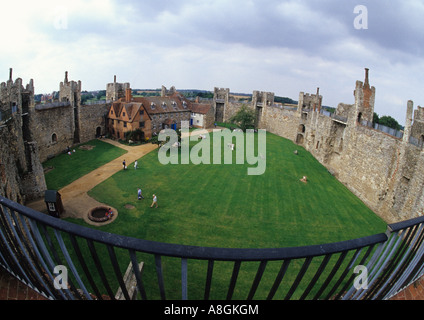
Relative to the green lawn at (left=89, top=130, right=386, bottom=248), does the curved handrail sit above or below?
above

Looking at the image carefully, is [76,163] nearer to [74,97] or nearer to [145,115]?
[74,97]

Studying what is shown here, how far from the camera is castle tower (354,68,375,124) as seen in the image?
75.4 ft

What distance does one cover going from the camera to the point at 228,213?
1769cm

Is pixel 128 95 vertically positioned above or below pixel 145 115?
above

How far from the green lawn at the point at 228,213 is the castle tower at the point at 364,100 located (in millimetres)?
6717

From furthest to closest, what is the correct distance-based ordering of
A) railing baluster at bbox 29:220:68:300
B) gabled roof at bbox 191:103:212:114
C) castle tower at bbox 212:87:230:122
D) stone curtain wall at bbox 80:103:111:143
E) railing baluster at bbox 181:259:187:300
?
castle tower at bbox 212:87:230:122, gabled roof at bbox 191:103:212:114, stone curtain wall at bbox 80:103:111:143, railing baluster at bbox 29:220:68:300, railing baluster at bbox 181:259:187:300

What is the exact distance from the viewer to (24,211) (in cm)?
268

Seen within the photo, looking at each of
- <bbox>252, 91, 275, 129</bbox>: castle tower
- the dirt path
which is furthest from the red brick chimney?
<bbox>252, 91, 275, 129</bbox>: castle tower

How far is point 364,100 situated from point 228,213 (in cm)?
1625

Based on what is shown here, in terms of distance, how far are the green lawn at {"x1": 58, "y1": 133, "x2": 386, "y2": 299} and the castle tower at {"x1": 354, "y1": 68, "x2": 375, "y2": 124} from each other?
264 inches

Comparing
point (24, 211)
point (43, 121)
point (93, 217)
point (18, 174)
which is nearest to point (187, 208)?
point (93, 217)

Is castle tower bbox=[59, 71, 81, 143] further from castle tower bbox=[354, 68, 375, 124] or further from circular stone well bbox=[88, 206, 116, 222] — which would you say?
castle tower bbox=[354, 68, 375, 124]

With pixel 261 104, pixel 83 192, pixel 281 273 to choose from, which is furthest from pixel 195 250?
pixel 261 104
